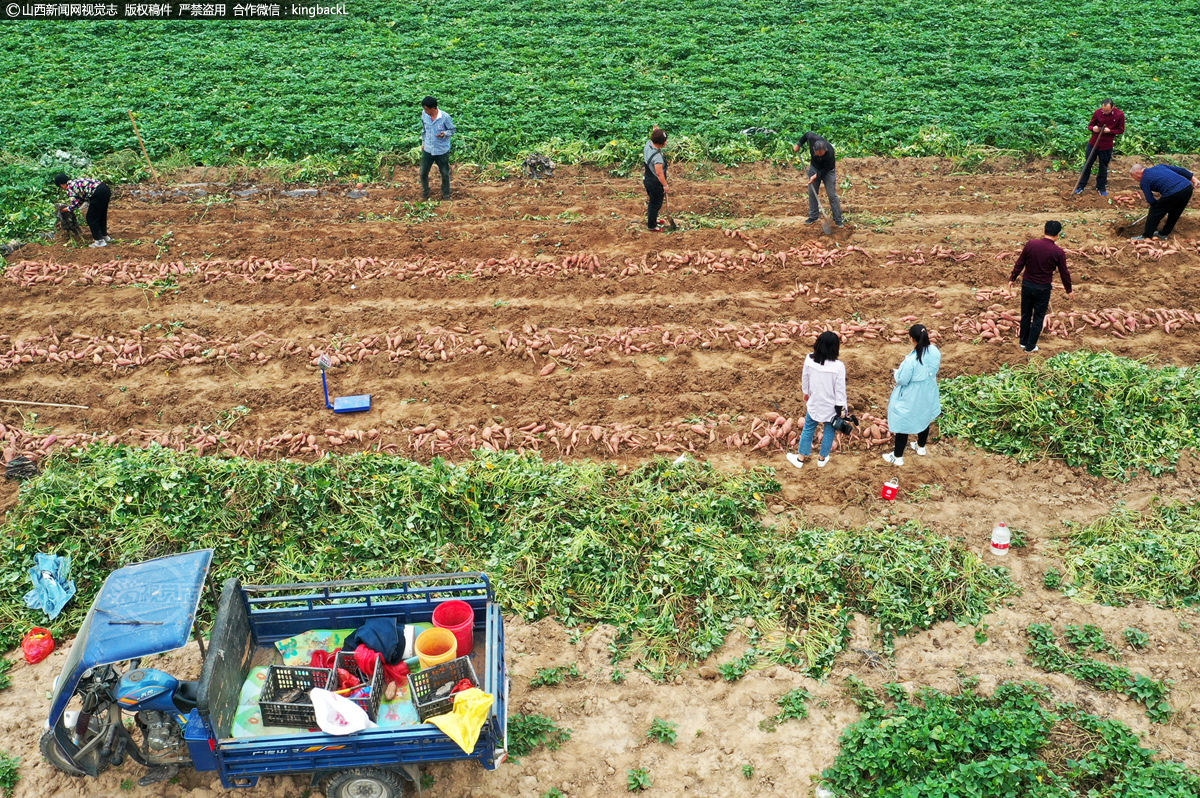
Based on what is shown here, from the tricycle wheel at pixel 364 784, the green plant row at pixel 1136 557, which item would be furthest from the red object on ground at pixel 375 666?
the green plant row at pixel 1136 557

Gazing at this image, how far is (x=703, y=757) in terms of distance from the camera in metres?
6.39

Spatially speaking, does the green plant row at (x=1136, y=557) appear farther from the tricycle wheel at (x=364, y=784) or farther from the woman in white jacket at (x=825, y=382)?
the tricycle wheel at (x=364, y=784)

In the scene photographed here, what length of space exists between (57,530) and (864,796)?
7023 mm

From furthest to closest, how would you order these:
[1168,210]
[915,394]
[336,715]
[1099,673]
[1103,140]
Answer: [1103,140] → [1168,210] → [915,394] → [1099,673] → [336,715]

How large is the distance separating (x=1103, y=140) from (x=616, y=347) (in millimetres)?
8876

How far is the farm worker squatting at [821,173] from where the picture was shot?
497 inches

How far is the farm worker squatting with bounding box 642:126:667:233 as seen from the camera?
40.9ft

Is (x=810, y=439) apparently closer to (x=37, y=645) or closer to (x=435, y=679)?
(x=435, y=679)

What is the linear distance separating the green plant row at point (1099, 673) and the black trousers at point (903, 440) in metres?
2.30

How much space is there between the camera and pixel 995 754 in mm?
6031

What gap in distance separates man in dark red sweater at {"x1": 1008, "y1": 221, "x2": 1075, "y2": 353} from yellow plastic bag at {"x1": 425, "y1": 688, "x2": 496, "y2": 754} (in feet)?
25.5

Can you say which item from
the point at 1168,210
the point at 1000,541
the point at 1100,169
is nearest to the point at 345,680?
the point at 1000,541

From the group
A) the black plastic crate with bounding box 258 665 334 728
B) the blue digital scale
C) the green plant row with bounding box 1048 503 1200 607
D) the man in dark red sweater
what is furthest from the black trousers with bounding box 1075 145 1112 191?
the black plastic crate with bounding box 258 665 334 728

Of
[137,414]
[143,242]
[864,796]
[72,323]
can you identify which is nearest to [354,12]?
[143,242]
